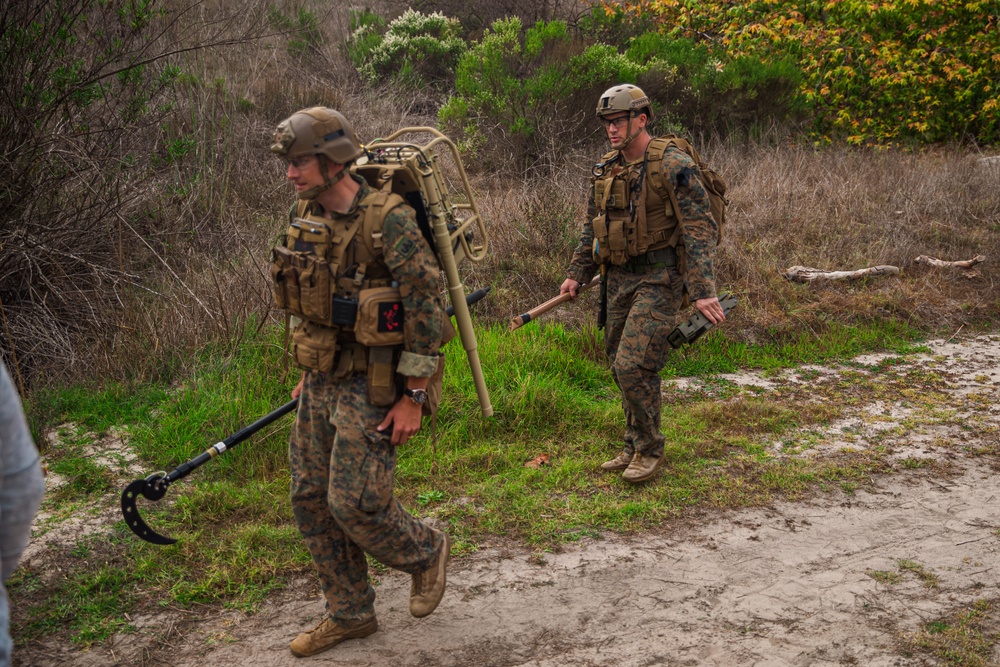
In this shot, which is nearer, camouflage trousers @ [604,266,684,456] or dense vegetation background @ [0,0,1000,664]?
dense vegetation background @ [0,0,1000,664]

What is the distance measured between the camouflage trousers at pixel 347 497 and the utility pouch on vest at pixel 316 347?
0.11 m

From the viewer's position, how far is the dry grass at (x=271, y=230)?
20.3 feet

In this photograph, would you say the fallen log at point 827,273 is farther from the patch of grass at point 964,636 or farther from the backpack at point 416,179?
the backpack at point 416,179

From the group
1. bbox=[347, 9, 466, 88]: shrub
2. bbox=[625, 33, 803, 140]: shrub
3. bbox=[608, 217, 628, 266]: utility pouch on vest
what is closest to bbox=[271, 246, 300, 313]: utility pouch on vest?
bbox=[608, 217, 628, 266]: utility pouch on vest

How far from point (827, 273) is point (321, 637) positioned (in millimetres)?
6225

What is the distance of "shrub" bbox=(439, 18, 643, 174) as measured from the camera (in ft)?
35.2

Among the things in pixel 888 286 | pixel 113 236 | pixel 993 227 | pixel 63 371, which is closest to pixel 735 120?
pixel 993 227

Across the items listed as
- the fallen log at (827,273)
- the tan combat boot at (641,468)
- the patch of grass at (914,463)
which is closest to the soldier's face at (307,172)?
the tan combat boot at (641,468)

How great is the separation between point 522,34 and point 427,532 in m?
12.1

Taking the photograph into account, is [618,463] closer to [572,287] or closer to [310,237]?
[572,287]

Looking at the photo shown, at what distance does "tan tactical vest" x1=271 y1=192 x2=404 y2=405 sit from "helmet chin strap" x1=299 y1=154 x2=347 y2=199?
0.36 feet

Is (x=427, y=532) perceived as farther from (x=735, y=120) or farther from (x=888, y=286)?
(x=735, y=120)

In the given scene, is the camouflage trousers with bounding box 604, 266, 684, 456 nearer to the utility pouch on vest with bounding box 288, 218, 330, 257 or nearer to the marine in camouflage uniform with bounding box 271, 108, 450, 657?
the marine in camouflage uniform with bounding box 271, 108, 450, 657

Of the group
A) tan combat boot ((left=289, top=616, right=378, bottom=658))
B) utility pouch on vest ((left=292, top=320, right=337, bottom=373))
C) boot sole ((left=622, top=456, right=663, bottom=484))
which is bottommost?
boot sole ((left=622, top=456, right=663, bottom=484))
